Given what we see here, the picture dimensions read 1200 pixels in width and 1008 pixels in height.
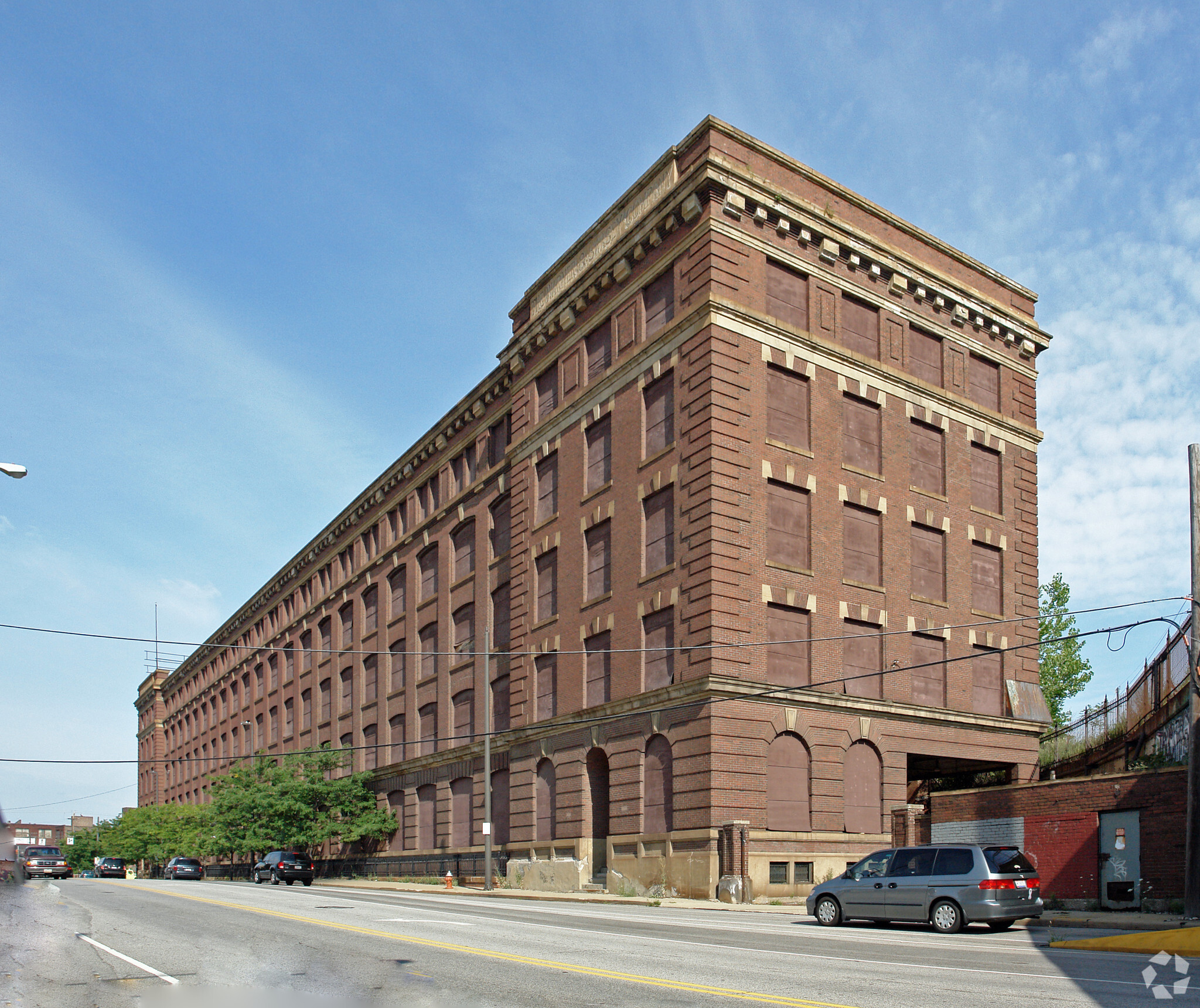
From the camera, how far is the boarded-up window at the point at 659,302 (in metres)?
37.6

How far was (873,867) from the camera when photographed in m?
22.5

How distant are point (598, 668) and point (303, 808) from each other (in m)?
27.1

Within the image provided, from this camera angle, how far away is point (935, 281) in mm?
41562

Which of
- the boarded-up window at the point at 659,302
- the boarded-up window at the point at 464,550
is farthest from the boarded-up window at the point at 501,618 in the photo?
the boarded-up window at the point at 659,302

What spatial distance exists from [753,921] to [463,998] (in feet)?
44.3

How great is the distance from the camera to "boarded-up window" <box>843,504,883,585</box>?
3756 centimetres

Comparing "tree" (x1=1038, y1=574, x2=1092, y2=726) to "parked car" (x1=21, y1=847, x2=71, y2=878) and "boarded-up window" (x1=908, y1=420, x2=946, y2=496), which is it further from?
"parked car" (x1=21, y1=847, x2=71, y2=878)

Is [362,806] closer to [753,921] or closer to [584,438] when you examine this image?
[584,438]

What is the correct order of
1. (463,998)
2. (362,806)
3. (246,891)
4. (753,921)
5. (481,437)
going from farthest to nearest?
(362,806) < (481,437) < (246,891) < (753,921) < (463,998)

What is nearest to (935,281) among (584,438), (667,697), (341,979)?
(584,438)

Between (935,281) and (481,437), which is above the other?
(935,281)

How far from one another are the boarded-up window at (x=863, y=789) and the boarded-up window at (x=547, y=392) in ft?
55.0

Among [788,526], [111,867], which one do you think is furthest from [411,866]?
[788,526]

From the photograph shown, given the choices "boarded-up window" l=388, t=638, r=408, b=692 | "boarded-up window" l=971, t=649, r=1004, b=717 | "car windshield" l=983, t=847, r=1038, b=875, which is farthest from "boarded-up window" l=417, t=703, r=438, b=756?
"car windshield" l=983, t=847, r=1038, b=875
